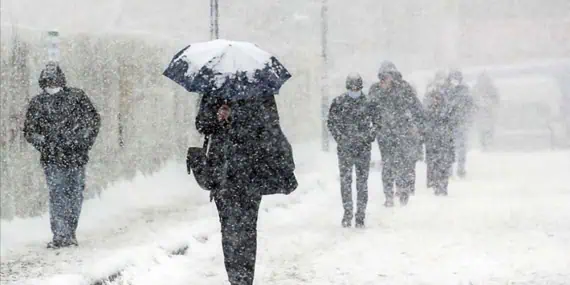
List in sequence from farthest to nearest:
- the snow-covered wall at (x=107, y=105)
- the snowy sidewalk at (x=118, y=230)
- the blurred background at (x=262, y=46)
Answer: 1. the blurred background at (x=262, y=46)
2. the snow-covered wall at (x=107, y=105)
3. the snowy sidewalk at (x=118, y=230)

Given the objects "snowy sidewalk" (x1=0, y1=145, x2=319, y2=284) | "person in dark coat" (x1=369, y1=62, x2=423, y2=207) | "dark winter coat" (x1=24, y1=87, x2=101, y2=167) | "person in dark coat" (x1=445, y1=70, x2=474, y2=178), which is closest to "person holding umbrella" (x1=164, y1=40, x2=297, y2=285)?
"snowy sidewalk" (x1=0, y1=145, x2=319, y2=284)

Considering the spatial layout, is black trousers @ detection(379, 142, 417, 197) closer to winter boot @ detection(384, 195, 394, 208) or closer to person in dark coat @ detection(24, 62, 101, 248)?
winter boot @ detection(384, 195, 394, 208)

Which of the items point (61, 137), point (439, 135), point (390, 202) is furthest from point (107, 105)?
point (439, 135)

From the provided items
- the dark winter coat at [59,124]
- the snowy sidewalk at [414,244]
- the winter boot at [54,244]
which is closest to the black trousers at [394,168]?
the snowy sidewalk at [414,244]

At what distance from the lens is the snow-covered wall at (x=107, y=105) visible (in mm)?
11047

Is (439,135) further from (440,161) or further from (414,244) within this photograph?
(414,244)

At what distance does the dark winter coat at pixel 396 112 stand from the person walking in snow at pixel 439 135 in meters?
1.29

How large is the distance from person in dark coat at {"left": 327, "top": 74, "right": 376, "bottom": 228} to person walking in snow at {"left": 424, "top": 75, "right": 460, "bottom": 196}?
11.7 feet

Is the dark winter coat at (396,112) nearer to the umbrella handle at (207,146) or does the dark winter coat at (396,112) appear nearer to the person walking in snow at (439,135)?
the person walking in snow at (439,135)

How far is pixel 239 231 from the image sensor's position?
6.41 meters

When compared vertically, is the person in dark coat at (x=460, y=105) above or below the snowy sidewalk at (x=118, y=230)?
above

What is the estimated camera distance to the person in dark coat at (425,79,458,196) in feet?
45.7

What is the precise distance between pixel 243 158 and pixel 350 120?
4250 mm

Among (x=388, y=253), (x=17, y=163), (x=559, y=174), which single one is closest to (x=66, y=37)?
(x=17, y=163)
